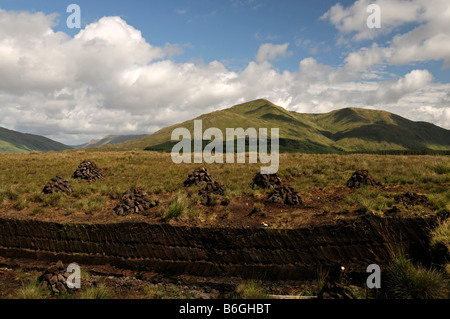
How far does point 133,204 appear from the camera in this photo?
13297 mm

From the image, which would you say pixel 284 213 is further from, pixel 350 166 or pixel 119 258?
pixel 350 166

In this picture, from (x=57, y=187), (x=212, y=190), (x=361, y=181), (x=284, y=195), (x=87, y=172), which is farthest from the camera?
(x=87, y=172)

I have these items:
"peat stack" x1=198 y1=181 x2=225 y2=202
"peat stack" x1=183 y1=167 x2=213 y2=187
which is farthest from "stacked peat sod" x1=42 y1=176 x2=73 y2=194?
"peat stack" x1=198 y1=181 x2=225 y2=202

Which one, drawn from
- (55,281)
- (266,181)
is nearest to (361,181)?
(266,181)

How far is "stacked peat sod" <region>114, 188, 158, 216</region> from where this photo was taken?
42.6ft

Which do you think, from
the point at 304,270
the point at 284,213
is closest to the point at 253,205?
the point at 284,213

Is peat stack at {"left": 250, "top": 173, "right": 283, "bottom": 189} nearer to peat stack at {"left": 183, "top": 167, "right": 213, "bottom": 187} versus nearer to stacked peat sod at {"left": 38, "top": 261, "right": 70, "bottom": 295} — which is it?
peat stack at {"left": 183, "top": 167, "right": 213, "bottom": 187}

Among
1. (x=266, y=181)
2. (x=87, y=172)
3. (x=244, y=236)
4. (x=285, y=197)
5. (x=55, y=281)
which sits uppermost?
(x=87, y=172)

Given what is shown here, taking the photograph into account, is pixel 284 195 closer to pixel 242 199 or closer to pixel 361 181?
pixel 242 199

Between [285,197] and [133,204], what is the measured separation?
8.41m

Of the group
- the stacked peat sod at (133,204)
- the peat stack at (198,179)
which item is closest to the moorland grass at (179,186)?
the peat stack at (198,179)

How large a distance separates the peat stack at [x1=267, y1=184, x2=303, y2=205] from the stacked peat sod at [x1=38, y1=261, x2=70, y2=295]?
394 inches

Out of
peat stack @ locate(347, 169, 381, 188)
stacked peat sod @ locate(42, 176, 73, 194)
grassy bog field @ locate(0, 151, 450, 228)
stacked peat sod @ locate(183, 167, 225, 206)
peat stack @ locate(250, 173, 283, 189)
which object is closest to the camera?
grassy bog field @ locate(0, 151, 450, 228)
